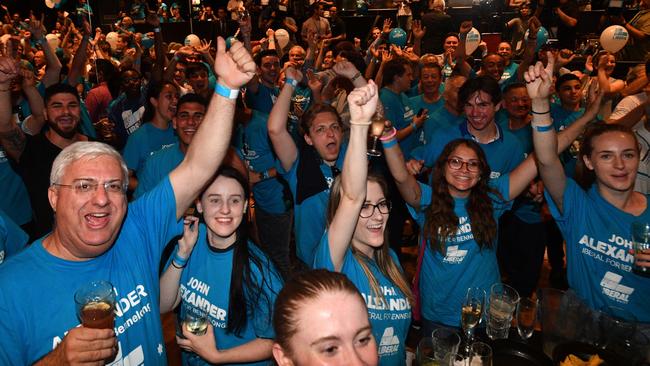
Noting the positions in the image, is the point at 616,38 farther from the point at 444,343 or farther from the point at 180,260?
the point at 180,260

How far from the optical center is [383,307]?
1.91 m

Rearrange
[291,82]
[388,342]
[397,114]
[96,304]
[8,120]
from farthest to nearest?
[397,114] < [291,82] < [8,120] < [388,342] < [96,304]

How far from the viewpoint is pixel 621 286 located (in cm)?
225

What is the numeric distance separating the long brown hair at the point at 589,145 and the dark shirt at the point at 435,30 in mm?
8187

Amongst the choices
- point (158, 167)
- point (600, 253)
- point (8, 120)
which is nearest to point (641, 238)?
point (600, 253)

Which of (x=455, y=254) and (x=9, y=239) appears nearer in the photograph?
(x=9, y=239)

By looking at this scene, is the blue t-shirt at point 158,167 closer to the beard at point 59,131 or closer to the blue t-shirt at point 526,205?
the beard at point 59,131

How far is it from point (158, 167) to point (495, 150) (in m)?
2.30

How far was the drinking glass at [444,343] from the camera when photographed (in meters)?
1.68

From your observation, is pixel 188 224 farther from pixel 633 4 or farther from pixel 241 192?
pixel 633 4

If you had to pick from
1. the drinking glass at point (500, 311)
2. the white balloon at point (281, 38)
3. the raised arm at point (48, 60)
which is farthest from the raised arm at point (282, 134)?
the white balloon at point (281, 38)

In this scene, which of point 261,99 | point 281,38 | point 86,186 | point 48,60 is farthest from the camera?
point 281,38

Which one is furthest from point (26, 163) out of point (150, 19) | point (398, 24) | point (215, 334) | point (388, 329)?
point (398, 24)

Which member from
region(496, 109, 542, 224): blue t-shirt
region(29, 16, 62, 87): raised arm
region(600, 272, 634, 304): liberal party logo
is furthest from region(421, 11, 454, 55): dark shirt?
region(600, 272, 634, 304): liberal party logo
